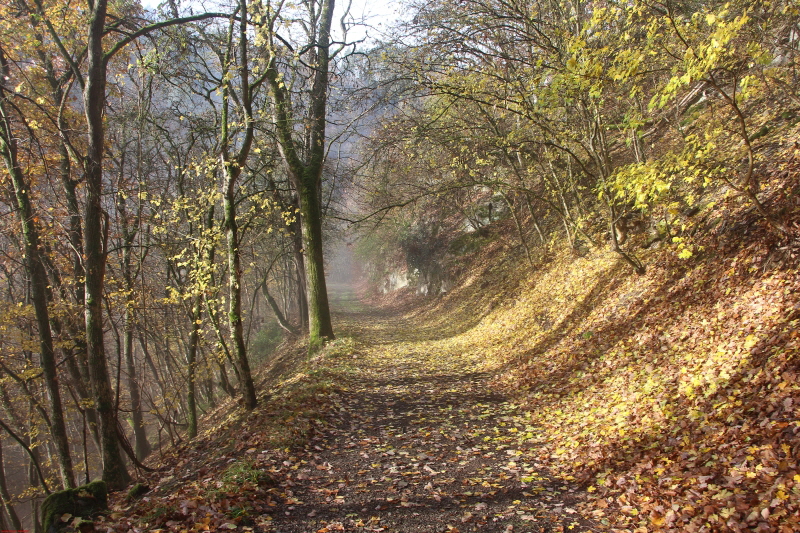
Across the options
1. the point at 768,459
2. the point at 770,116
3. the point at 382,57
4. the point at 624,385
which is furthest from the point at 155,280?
the point at 770,116

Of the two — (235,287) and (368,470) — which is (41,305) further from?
(368,470)

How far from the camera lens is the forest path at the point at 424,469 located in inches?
150

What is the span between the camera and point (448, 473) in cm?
479

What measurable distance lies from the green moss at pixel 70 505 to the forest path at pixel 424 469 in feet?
5.90

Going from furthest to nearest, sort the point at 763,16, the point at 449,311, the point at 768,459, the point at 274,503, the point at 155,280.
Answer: the point at 449,311 → the point at 155,280 → the point at 763,16 → the point at 274,503 → the point at 768,459

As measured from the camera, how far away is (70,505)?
3895 millimetres

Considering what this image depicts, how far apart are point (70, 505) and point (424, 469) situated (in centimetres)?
354

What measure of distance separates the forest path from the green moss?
70.8 inches

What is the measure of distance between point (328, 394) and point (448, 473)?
350 centimetres

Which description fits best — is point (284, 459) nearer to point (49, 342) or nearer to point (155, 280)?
point (49, 342)

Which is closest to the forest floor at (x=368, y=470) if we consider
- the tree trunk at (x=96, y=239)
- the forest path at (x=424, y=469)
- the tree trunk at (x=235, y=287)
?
the forest path at (x=424, y=469)

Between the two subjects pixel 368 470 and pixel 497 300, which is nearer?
pixel 368 470

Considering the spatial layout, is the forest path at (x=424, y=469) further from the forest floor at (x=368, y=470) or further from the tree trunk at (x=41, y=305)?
the tree trunk at (x=41, y=305)

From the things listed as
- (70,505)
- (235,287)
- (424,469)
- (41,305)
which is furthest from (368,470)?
(41,305)
